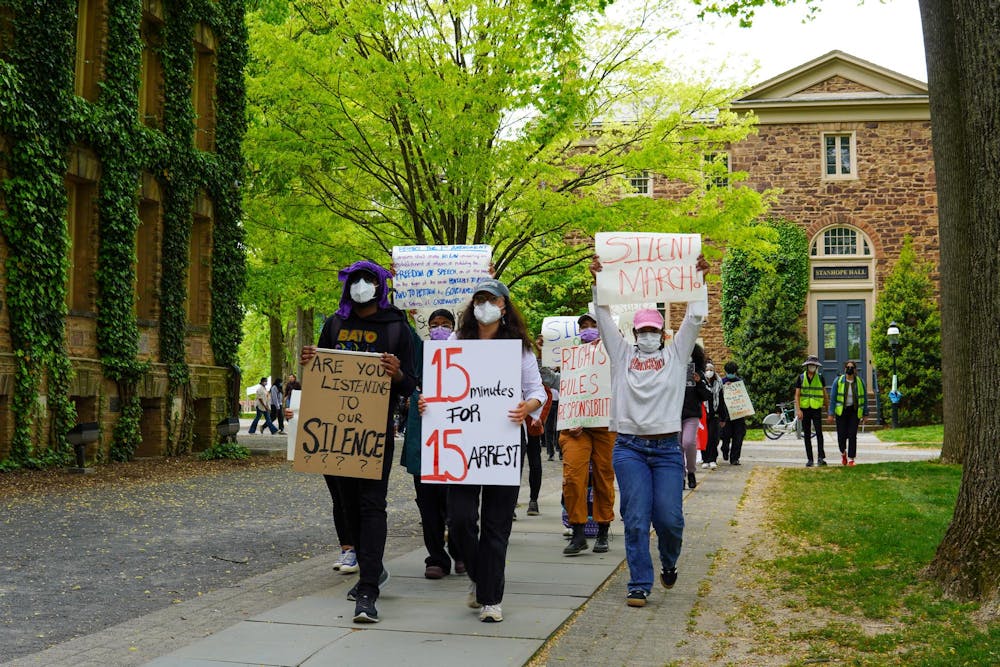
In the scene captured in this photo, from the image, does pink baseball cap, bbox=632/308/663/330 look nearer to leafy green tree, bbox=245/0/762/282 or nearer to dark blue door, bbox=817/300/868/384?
leafy green tree, bbox=245/0/762/282

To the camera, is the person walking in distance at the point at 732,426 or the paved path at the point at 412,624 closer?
the paved path at the point at 412,624

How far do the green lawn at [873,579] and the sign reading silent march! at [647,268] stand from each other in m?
2.20

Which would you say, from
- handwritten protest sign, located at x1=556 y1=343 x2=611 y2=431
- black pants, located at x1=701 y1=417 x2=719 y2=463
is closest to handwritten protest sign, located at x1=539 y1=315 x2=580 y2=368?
handwritten protest sign, located at x1=556 y1=343 x2=611 y2=431

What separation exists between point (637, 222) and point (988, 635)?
16103 mm

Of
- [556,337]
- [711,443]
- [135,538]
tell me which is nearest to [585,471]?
[556,337]

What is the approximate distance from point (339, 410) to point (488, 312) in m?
1.14

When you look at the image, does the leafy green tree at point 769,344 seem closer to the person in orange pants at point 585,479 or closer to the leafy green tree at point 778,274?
the leafy green tree at point 778,274

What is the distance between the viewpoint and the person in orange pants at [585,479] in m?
9.33

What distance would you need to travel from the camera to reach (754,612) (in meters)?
6.86

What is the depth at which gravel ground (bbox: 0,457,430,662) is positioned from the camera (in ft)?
23.0

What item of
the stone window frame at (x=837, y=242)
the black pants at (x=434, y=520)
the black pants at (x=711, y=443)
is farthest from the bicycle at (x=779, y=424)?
the black pants at (x=434, y=520)

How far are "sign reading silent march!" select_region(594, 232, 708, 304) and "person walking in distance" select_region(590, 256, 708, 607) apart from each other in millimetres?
373

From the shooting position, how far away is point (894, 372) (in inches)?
1468

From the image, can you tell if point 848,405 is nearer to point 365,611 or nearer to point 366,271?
point 366,271
